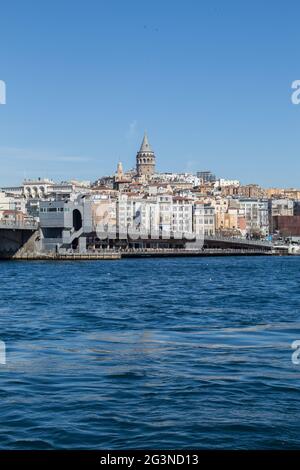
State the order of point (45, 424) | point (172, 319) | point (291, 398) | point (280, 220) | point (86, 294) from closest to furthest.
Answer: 1. point (45, 424)
2. point (291, 398)
3. point (172, 319)
4. point (86, 294)
5. point (280, 220)

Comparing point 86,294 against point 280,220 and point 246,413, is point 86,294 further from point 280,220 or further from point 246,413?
point 280,220

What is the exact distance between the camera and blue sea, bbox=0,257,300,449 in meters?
6.53

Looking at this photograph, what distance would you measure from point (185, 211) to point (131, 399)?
7032 centimetres

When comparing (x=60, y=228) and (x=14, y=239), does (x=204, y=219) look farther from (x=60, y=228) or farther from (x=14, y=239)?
(x=14, y=239)

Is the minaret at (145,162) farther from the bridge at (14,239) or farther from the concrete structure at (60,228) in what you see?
the bridge at (14,239)

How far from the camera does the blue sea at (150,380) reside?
6527 mm

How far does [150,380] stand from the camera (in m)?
8.49

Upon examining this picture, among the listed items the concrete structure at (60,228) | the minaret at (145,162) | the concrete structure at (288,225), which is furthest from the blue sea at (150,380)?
the minaret at (145,162)

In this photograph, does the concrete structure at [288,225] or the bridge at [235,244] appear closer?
the bridge at [235,244]

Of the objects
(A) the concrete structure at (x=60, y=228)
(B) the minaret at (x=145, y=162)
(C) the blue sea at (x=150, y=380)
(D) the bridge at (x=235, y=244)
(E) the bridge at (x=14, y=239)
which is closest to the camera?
(C) the blue sea at (x=150, y=380)

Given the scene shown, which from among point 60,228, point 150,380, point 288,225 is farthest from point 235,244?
point 150,380
